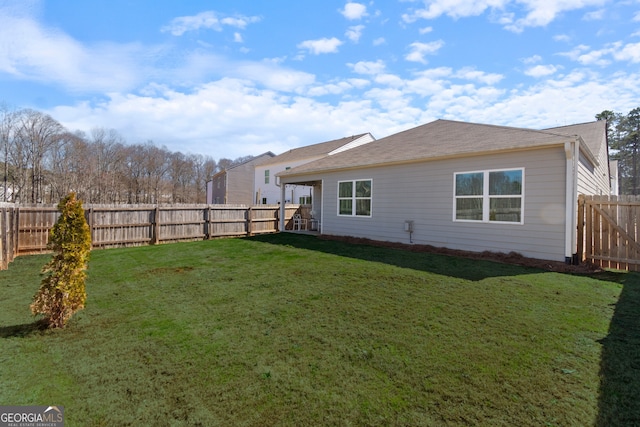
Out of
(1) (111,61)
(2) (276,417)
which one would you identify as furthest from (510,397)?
(1) (111,61)

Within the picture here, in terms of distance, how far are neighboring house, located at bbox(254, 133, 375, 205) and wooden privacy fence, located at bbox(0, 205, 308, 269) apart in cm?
855

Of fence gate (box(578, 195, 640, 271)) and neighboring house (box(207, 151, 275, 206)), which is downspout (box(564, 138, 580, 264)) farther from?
neighboring house (box(207, 151, 275, 206))

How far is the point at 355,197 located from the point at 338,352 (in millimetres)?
8680

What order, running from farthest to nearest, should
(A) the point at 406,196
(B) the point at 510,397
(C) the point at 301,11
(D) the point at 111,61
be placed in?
(D) the point at 111,61, (A) the point at 406,196, (C) the point at 301,11, (B) the point at 510,397

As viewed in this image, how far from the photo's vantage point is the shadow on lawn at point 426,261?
6258mm

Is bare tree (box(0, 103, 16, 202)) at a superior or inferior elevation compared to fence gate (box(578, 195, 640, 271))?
superior

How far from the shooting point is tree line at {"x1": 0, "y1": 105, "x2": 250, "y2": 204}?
995 inches

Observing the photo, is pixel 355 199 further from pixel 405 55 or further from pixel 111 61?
pixel 111 61

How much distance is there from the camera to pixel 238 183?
118ft

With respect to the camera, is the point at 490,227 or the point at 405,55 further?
the point at 405,55

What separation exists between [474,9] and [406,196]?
17.1ft

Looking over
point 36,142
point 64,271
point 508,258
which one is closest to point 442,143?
point 508,258

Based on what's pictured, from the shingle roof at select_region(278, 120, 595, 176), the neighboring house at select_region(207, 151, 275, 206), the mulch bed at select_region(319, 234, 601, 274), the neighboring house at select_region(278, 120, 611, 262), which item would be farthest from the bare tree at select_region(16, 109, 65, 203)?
the mulch bed at select_region(319, 234, 601, 274)

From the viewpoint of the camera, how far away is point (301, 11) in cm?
899
